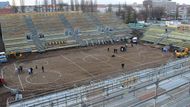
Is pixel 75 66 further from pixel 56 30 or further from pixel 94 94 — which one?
pixel 56 30

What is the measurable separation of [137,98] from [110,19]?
143 feet

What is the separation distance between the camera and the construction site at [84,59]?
37.0 feet

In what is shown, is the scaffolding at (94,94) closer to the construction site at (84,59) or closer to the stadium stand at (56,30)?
the construction site at (84,59)

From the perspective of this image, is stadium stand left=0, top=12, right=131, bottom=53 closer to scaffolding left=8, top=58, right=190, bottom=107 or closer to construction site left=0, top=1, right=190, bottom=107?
construction site left=0, top=1, right=190, bottom=107

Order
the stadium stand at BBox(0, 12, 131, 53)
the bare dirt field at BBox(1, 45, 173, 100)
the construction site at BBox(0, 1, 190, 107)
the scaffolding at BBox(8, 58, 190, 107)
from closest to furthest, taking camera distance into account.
Result: the scaffolding at BBox(8, 58, 190, 107), the construction site at BBox(0, 1, 190, 107), the bare dirt field at BBox(1, 45, 173, 100), the stadium stand at BBox(0, 12, 131, 53)

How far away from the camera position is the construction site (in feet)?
37.0

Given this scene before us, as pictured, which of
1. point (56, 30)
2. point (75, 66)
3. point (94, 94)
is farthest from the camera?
point (56, 30)

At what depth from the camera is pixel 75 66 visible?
89.4 ft

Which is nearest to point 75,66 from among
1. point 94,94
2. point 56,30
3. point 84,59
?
point 84,59

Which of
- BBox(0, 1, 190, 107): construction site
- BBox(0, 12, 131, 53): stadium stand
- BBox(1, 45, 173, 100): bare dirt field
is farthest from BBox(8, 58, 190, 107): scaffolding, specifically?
BBox(0, 12, 131, 53): stadium stand

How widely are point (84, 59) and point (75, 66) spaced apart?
3432 mm

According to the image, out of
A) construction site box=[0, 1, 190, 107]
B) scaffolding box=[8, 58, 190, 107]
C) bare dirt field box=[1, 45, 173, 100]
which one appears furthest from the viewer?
bare dirt field box=[1, 45, 173, 100]

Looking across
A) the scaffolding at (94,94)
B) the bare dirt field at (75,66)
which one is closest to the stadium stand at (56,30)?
the bare dirt field at (75,66)

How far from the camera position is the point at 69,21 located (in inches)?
1815
